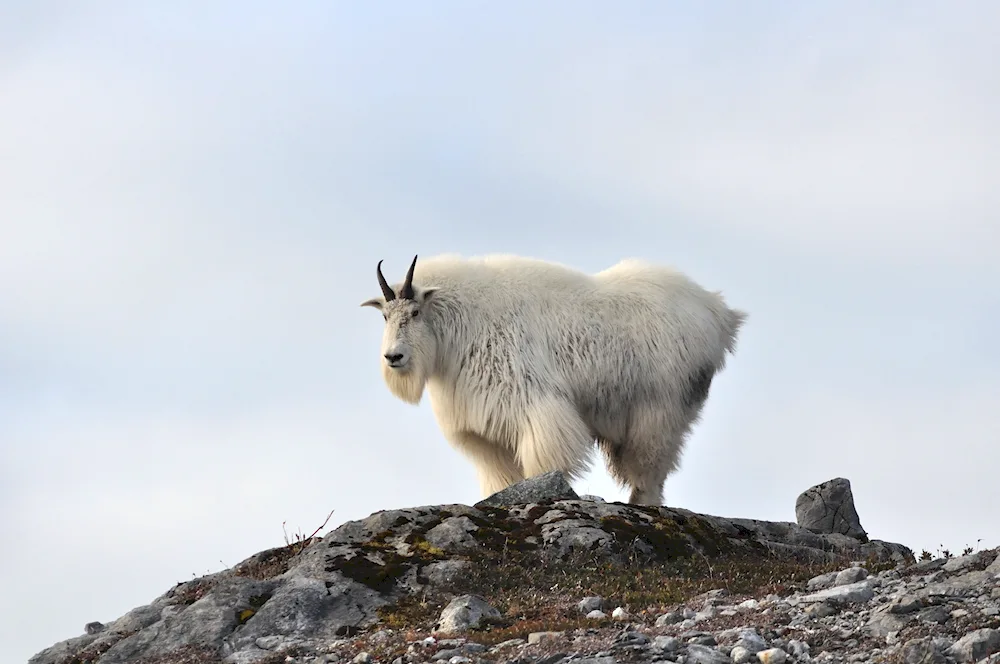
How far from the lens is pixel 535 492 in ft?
42.9

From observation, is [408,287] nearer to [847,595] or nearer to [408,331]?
[408,331]

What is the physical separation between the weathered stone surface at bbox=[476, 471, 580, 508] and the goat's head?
3.35m

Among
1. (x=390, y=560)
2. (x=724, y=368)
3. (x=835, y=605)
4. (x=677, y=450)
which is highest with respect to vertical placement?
(x=724, y=368)

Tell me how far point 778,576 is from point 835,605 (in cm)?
263

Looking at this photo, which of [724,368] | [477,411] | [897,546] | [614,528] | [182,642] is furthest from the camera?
[724,368]

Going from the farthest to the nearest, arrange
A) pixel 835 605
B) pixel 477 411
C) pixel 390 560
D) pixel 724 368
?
1. pixel 724 368
2. pixel 477 411
3. pixel 390 560
4. pixel 835 605

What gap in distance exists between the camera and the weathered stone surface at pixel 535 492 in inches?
510

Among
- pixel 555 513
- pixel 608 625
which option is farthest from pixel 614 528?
pixel 608 625

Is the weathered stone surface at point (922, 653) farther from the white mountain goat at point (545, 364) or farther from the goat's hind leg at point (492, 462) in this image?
the goat's hind leg at point (492, 462)

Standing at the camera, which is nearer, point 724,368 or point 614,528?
point 614,528

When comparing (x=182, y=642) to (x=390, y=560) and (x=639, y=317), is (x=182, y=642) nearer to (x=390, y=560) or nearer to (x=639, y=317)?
(x=390, y=560)

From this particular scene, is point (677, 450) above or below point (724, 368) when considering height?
below

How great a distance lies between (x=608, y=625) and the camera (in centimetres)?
871

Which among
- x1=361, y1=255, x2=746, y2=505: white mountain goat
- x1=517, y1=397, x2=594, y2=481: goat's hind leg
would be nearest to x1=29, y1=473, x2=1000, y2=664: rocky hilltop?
x1=517, y1=397, x2=594, y2=481: goat's hind leg
